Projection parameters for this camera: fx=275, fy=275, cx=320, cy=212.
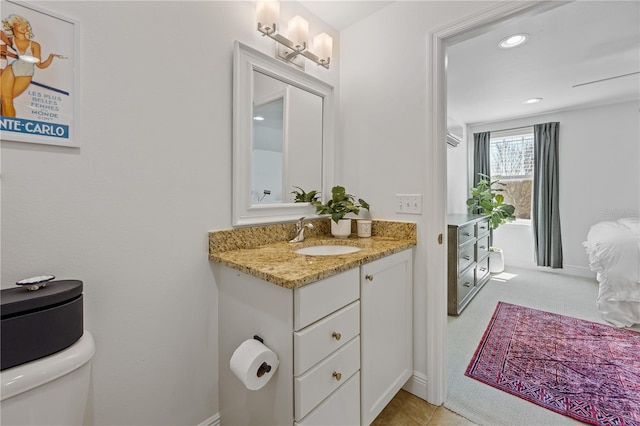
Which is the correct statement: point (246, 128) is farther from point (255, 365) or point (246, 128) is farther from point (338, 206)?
point (255, 365)

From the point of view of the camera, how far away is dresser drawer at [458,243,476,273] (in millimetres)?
2677

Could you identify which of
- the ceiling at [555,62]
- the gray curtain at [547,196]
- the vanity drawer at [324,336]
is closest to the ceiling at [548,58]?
the ceiling at [555,62]

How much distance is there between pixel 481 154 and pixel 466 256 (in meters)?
2.50

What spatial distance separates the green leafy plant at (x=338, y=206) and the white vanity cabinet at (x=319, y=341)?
0.42 metres

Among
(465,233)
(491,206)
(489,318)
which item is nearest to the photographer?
(489,318)

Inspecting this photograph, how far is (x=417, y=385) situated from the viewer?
5.29 ft

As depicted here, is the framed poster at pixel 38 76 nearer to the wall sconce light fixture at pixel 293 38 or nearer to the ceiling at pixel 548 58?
the wall sconce light fixture at pixel 293 38

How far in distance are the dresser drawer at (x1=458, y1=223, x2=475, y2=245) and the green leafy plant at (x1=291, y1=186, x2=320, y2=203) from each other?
1600mm

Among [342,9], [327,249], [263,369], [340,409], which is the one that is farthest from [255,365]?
[342,9]

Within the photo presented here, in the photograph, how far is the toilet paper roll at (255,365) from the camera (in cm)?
91

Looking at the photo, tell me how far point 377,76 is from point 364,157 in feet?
1.67

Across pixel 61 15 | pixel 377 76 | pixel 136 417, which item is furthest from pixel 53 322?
pixel 377 76

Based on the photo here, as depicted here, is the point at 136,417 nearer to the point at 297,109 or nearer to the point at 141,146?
the point at 141,146

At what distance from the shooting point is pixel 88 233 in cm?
96
